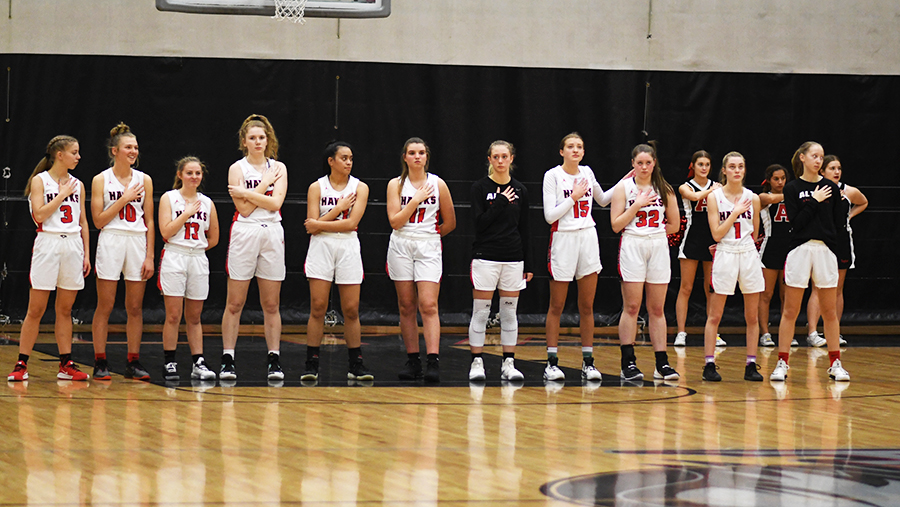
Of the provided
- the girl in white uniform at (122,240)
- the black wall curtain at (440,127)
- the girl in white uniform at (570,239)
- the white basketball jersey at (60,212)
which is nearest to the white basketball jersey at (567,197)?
the girl in white uniform at (570,239)

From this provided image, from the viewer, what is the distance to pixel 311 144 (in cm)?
1063

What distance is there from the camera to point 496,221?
6867 mm

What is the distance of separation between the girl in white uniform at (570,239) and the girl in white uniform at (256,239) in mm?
1781

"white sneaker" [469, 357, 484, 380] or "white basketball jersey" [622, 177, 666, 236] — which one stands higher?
"white basketball jersey" [622, 177, 666, 236]

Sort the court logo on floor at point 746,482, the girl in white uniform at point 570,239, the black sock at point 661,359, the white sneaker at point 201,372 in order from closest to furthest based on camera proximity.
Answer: the court logo on floor at point 746,482 < the white sneaker at point 201,372 < the girl in white uniform at point 570,239 < the black sock at point 661,359

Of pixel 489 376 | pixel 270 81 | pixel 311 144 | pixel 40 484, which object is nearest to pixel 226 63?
pixel 270 81

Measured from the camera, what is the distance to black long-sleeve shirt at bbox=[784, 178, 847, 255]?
6965 millimetres

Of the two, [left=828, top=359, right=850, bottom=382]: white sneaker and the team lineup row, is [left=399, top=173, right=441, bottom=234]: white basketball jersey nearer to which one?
the team lineup row

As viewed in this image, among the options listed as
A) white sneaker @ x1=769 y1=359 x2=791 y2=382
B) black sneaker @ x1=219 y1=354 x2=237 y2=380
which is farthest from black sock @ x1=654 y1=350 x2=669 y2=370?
black sneaker @ x1=219 y1=354 x2=237 y2=380

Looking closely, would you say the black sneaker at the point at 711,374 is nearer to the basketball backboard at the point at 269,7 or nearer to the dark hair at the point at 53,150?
the basketball backboard at the point at 269,7

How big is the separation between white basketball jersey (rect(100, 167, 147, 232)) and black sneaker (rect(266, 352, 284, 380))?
117 centimetres

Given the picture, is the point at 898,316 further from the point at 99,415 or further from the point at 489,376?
the point at 99,415

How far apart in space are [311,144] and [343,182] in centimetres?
375

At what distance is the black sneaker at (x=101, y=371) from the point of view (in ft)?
22.0
